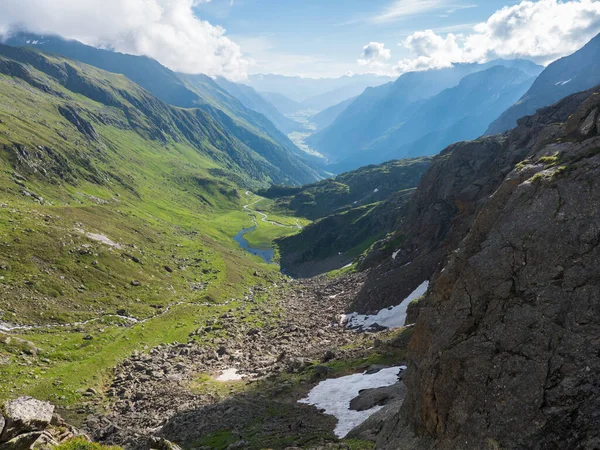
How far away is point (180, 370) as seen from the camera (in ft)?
207

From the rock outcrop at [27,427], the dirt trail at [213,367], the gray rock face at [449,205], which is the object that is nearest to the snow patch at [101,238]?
the dirt trail at [213,367]

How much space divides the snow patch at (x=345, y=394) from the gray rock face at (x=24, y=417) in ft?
71.3

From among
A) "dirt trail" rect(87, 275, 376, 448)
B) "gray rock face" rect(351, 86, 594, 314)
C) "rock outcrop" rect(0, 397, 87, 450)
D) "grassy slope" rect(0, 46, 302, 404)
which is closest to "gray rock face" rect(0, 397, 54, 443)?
"rock outcrop" rect(0, 397, 87, 450)

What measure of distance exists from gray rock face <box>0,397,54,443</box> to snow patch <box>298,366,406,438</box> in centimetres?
2175

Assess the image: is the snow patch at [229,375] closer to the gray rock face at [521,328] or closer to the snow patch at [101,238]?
the gray rock face at [521,328]

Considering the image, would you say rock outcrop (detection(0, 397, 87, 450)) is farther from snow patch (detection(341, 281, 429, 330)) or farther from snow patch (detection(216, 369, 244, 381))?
snow patch (detection(341, 281, 429, 330))

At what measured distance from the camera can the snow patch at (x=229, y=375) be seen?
58584mm

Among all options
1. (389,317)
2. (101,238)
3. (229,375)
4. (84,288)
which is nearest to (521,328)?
(229,375)

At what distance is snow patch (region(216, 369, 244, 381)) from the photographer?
2306 inches

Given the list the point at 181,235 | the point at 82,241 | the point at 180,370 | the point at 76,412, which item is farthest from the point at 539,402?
the point at 181,235

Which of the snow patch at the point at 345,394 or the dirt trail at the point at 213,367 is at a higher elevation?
the snow patch at the point at 345,394

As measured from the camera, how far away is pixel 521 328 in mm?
18781

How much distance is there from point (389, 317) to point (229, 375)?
108ft

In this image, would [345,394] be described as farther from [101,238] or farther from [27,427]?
[101,238]
